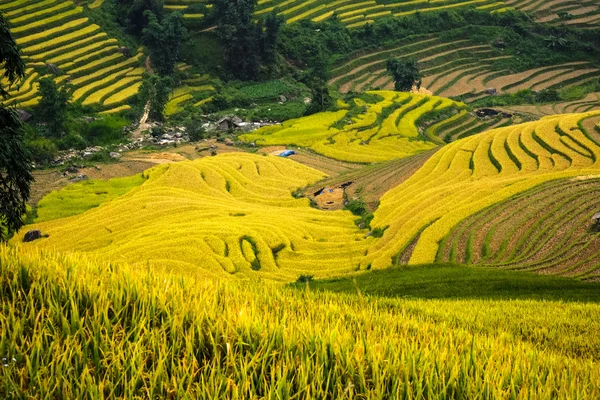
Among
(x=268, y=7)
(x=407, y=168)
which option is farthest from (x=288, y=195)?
(x=268, y=7)

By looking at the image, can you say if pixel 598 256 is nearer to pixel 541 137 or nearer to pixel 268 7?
pixel 541 137

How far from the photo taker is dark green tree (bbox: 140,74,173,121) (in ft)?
181

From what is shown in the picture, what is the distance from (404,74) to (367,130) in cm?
1735

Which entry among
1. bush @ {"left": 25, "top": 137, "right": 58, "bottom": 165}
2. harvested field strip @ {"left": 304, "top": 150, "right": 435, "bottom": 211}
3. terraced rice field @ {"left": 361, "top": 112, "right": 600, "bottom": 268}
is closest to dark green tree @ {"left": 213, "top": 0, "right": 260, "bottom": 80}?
bush @ {"left": 25, "top": 137, "right": 58, "bottom": 165}

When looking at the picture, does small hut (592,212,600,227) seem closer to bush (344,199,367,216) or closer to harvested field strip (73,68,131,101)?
bush (344,199,367,216)

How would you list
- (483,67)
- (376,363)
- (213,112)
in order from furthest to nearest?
(483,67)
(213,112)
(376,363)

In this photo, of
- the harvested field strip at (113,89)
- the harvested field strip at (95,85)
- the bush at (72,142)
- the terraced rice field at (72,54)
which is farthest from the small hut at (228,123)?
the harvested field strip at (95,85)

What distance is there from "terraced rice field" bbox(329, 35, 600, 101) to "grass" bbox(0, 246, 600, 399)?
65798 millimetres

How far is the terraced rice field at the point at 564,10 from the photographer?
266ft

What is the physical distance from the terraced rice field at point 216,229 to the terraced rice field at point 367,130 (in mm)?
11335

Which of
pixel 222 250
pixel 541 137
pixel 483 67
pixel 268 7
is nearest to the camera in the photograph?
pixel 222 250

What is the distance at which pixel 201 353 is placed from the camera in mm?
4059

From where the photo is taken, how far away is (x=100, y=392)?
3.27 meters

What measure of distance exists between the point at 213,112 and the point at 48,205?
30386mm
